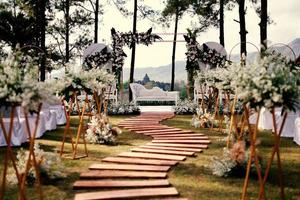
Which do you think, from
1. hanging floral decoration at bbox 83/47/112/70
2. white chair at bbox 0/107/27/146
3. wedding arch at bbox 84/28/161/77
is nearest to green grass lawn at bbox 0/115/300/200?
white chair at bbox 0/107/27/146

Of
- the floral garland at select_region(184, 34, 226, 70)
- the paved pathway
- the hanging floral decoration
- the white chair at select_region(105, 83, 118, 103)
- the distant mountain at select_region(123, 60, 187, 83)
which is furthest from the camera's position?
the distant mountain at select_region(123, 60, 187, 83)

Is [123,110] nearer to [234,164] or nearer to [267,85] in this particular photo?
[234,164]

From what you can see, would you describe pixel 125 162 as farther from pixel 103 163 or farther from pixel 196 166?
pixel 196 166

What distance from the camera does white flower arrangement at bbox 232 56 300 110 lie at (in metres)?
5.32

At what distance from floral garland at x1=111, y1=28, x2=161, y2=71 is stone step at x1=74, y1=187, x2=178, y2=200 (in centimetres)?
1542

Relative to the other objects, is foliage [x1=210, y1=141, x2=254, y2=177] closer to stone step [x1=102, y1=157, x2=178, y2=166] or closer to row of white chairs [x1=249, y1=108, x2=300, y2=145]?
stone step [x1=102, y1=157, x2=178, y2=166]

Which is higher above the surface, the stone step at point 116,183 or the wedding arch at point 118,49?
the wedding arch at point 118,49

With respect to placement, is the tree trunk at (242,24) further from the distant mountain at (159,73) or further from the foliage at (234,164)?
the distant mountain at (159,73)

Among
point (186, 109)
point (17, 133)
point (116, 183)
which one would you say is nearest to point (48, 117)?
point (17, 133)

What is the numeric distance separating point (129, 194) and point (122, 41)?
16143 millimetres

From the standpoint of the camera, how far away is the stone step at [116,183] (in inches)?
271

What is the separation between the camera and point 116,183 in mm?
7039

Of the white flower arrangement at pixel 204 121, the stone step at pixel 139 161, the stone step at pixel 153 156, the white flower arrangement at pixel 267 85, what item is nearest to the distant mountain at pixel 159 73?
the white flower arrangement at pixel 204 121

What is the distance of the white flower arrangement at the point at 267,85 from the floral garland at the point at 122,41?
645 inches
